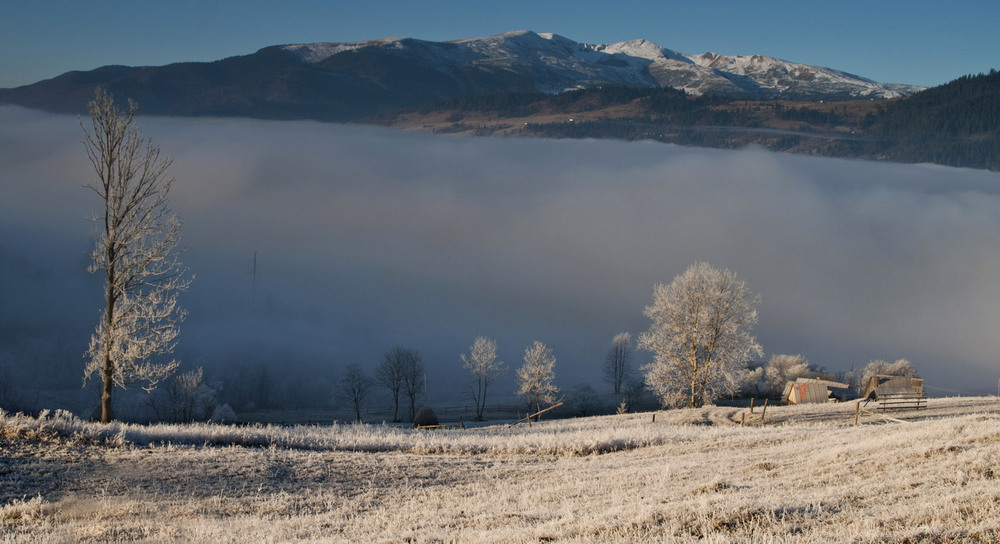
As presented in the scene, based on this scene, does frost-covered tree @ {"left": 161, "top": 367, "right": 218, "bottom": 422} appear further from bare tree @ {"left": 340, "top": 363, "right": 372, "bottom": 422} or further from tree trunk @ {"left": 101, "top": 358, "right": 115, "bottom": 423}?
tree trunk @ {"left": 101, "top": 358, "right": 115, "bottom": 423}

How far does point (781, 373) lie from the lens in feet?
380

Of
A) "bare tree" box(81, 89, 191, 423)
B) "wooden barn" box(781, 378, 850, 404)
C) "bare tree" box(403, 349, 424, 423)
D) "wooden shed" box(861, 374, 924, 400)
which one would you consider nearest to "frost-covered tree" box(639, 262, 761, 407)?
"wooden barn" box(781, 378, 850, 404)

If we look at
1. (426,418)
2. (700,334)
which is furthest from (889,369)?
(426,418)

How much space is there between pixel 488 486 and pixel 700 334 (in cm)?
4410

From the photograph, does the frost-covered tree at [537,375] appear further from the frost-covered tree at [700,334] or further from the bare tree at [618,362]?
the frost-covered tree at [700,334]

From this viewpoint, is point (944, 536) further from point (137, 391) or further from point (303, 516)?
point (137, 391)

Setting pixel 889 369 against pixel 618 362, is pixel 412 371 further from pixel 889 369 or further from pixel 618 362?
pixel 889 369

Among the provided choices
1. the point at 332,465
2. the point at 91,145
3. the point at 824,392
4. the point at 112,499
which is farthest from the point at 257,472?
the point at 824,392

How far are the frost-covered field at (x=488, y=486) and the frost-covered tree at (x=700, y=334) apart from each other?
32.7 metres

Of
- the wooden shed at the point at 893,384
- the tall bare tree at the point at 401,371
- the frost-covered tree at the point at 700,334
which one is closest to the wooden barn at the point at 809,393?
the wooden shed at the point at 893,384

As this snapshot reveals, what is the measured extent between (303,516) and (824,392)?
73197mm

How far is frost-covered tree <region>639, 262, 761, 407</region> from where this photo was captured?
58.6 metres

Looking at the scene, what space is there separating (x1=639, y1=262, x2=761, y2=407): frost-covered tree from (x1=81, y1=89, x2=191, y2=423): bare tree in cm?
4061

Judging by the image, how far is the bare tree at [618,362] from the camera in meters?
151
